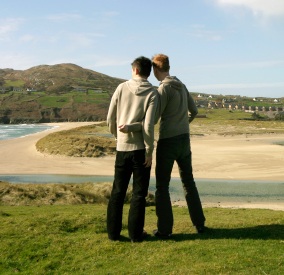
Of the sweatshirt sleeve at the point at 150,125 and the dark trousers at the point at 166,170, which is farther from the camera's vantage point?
the dark trousers at the point at 166,170

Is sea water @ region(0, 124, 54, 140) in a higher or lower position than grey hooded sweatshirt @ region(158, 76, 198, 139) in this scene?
lower

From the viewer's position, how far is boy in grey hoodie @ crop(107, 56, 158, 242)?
702cm

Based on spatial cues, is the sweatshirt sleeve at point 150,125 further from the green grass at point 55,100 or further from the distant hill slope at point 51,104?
the green grass at point 55,100

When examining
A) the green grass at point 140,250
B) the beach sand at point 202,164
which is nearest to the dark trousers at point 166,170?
the green grass at point 140,250

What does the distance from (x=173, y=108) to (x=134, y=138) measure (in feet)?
3.05

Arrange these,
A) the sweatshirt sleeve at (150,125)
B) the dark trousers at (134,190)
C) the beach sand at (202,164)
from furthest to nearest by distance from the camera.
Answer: the beach sand at (202,164) < the dark trousers at (134,190) < the sweatshirt sleeve at (150,125)

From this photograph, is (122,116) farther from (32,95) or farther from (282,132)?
(32,95)

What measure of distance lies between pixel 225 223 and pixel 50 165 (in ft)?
99.2

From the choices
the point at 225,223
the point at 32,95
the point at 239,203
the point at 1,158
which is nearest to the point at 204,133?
the point at 1,158

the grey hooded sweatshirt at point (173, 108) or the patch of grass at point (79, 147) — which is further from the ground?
the grey hooded sweatshirt at point (173, 108)

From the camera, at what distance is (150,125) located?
691cm

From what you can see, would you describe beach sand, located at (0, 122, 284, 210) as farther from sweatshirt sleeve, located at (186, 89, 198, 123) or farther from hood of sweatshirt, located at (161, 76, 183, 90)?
A: hood of sweatshirt, located at (161, 76, 183, 90)

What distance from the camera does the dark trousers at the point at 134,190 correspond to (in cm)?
715

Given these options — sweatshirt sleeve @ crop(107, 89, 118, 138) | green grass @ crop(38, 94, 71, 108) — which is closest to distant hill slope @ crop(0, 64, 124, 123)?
green grass @ crop(38, 94, 71, 108)
